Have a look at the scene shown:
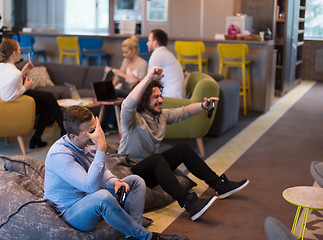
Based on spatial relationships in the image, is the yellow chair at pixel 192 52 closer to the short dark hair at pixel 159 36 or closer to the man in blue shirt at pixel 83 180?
the short dark hair at pixel 159 36

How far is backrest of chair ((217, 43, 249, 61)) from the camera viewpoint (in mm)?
7074

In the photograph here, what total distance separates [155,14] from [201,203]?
7.86 meters

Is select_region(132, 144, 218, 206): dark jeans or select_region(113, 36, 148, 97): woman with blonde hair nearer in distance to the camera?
select_region(132, 144, 218, 206): dark jeans

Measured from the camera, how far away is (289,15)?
8656 mm

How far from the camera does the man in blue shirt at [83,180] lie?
253cm

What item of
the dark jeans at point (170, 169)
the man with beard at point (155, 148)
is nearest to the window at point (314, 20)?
the man with beard at point (155, 148)

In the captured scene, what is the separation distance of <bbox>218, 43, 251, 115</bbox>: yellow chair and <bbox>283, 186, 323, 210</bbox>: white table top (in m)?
4.41

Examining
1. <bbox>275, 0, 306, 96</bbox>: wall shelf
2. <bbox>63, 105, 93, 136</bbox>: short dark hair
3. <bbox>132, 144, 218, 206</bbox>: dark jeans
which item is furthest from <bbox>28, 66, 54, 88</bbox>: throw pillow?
<bbox>63, 105, 93, 136</bbox>: short dark hair

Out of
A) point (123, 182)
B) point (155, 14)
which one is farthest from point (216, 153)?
point (155, 14)

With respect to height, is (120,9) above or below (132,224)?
above

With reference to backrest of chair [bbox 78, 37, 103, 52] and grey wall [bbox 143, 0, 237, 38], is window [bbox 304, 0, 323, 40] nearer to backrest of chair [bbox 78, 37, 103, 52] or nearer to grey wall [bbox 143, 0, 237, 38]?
grey wall [bbox 143, 0, 237, 38]

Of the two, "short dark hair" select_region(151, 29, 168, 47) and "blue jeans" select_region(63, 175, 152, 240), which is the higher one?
"short dark hair" select_region(151, 29, 168, 47)

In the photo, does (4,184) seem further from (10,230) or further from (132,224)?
(132,224)

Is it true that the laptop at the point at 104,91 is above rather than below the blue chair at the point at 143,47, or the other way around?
below
